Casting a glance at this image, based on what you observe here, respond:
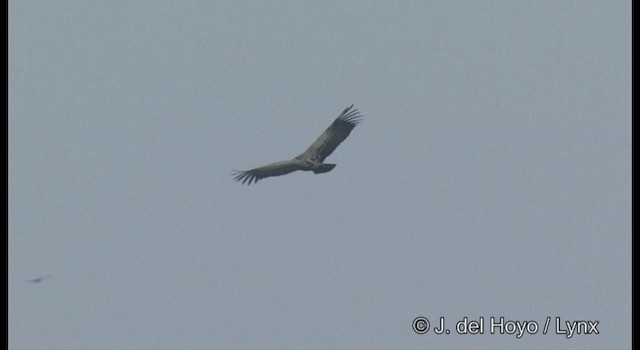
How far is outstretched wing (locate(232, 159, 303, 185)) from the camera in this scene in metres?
57.2

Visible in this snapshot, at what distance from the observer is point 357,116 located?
57.2 metres

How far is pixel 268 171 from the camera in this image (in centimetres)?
5744

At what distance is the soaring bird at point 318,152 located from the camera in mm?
56938

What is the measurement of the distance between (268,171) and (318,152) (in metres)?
1.71

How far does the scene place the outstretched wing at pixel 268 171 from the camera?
57219 millimetres

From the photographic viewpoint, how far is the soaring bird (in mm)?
56938

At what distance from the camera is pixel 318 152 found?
57062 mm
